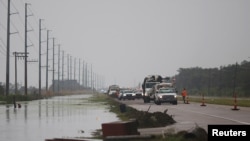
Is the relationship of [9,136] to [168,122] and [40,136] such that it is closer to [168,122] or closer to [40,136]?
[40,136]

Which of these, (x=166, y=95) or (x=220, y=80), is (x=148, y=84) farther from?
(x=220, y=80)

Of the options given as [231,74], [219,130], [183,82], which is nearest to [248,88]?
[231,74]

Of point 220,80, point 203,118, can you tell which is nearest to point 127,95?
point 220,80

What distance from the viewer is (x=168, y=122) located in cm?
3072

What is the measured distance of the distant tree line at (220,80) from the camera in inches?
4627

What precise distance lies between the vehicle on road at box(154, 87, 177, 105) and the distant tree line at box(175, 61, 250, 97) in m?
21.9

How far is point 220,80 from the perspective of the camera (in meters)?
142

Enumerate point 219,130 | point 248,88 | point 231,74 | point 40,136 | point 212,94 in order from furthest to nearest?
point 231,74
point 212,94
point 248,88
point 40,136
point 219,130

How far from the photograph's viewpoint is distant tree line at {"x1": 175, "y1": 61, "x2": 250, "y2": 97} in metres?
118

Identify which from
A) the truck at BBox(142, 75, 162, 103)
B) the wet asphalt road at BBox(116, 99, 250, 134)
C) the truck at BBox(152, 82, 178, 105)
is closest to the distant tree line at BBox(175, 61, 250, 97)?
the truck at BBox(142, 75, 162, 103)

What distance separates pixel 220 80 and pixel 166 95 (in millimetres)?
79481

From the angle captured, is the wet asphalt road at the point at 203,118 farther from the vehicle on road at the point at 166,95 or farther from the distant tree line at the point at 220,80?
the distant tree line at the point at 220,80

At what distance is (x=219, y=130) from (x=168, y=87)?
5285 cm

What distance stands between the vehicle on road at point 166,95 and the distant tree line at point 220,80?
21947 millimetres
